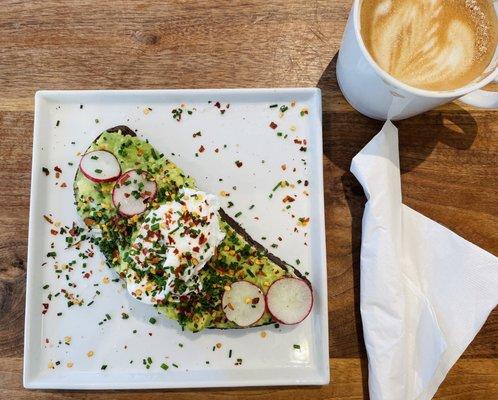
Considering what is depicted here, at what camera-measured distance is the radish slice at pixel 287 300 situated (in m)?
1.83

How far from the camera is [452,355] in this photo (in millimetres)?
1816

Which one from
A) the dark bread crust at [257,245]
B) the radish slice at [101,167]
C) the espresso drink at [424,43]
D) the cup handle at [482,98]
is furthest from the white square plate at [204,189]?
the cup handle at [482,98]

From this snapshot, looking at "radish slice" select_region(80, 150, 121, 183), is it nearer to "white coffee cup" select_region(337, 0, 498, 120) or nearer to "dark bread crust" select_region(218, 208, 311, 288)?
"dark bread crust" select_region(218, 208, 311, 288)

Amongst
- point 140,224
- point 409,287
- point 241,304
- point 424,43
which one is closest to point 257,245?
point 241,304

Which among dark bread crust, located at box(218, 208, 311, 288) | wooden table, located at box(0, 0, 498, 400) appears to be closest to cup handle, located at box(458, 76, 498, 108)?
wooden table, located at box(0, 0, 498, 400)

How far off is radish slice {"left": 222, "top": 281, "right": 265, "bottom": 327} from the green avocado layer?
0.12 ft

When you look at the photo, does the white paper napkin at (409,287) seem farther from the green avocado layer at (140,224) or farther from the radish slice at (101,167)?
the radish slice at (101,167)

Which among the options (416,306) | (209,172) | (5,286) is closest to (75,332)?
(5,286)

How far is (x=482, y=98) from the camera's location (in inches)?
67.4

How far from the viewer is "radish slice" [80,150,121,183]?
1.86m

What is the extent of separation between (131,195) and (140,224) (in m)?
0.11

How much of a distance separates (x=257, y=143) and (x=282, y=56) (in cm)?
36

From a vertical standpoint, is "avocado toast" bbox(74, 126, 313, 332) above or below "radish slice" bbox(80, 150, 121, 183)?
below

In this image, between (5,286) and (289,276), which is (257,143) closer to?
(289,276)
